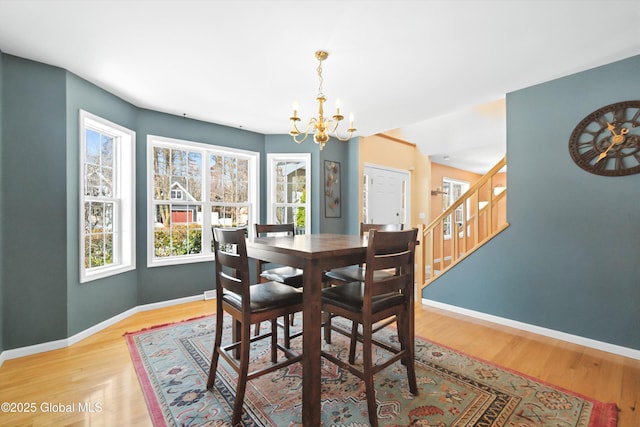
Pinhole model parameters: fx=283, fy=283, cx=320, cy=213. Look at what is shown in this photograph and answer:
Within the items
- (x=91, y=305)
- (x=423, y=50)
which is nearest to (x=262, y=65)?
(x=423, y=50)

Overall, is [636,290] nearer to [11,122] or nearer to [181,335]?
[181,335]

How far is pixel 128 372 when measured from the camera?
2.10 metres

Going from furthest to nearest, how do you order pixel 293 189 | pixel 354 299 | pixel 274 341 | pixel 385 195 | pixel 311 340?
pixel 385 195 < pixel 293 189 < pixel 274 341 < pixel 354 299 < pixel 311 340

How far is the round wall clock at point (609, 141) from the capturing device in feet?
7.72

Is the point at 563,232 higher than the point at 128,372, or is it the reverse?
the point at 563,232

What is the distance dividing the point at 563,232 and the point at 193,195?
167 inches

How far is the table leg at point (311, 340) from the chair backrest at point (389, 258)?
0.92 ft

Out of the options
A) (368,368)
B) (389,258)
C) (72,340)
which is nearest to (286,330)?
(368,368)

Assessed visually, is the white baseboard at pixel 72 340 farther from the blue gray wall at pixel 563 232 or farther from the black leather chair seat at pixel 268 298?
the blue gray wall at pixel 563 232

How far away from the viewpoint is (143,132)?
3.47 meters

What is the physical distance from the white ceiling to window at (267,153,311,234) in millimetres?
1318

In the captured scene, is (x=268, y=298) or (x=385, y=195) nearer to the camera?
(x=268, y=298)

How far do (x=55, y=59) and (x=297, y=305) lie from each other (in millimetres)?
2845

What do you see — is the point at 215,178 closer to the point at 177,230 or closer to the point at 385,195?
the point at 177,230
